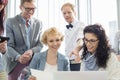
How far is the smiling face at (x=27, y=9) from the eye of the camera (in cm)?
198

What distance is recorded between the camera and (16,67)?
6.73 ft

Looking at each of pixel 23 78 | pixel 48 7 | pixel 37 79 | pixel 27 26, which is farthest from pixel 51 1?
pixel 37 79


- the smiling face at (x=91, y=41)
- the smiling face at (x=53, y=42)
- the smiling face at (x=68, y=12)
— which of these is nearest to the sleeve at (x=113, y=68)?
the smiling face at (x=91, y=41)

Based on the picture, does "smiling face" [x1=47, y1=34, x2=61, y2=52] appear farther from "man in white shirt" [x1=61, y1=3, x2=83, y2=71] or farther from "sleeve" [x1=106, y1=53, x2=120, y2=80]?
"sleeve" [x1=106, y1=53, x2=120, y2=80]

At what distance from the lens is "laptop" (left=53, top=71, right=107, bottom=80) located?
1.07 meters

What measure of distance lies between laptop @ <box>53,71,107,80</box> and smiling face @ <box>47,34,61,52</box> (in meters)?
0.74

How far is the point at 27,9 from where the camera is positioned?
6.57 ft

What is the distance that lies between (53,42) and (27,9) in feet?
1.27

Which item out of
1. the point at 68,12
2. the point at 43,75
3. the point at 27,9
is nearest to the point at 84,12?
the point at 68,12

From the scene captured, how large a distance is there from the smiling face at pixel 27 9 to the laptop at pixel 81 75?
1.01m

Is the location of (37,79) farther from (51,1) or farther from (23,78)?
(51,1)

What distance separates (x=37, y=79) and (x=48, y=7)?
2.31 metres

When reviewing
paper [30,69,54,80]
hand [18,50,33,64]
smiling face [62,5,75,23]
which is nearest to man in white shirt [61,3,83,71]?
smiling face [62,5,75,23]

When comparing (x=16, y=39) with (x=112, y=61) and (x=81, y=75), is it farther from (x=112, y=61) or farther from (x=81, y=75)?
(x=81, y=75)
